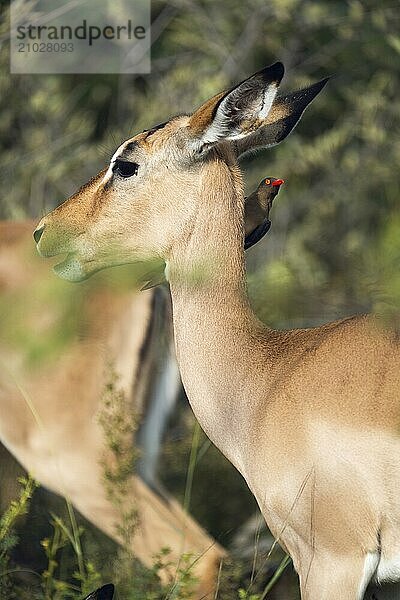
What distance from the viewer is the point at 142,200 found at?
95.6 inches

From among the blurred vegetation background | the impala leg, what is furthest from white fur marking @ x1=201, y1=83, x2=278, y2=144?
the blurred vegetation background

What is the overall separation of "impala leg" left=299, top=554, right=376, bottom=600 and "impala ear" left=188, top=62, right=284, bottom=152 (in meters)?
0.84

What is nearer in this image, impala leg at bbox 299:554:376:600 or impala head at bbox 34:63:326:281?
impala leg at bbox 299:554:376:600

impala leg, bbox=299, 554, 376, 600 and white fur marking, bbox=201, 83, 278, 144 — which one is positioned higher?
white fur marking, bbox=201, 83, 278, 144

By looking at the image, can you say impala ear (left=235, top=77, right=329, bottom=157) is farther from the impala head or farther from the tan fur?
the tan fur

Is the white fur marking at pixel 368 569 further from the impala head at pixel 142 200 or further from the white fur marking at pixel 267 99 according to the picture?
the white fur marking at pixel 267 99

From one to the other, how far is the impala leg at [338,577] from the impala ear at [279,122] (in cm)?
90

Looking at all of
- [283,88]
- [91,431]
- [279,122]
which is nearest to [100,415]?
[91,431]

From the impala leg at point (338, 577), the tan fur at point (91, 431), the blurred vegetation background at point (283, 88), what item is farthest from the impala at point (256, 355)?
the blurred vegetation background at point (283, 88)

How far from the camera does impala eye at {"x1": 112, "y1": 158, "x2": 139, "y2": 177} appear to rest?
243cm

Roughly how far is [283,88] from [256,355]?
325 cm

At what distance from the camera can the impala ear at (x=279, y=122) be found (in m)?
2.51

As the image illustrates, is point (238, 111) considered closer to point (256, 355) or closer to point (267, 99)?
point (267, 99)

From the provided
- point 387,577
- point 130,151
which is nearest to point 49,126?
point 130,151
